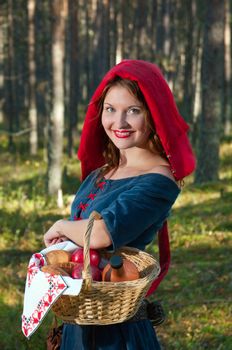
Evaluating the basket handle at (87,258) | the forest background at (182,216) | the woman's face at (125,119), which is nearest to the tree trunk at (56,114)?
the forest background at (182,216)

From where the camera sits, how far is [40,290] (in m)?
2.53

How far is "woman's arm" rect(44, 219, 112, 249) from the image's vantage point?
2.62 m

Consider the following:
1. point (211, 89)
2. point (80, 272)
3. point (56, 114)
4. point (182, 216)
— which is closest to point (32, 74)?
point (56, 114)

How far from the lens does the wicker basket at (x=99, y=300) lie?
243 centimetres

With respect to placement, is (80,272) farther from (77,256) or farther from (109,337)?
(109,337)

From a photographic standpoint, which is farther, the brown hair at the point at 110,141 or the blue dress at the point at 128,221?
the brown hair at the point at 110,141

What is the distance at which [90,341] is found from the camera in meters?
2.77

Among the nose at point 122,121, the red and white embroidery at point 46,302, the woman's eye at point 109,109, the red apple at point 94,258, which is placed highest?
the woman's eye at point 109,109

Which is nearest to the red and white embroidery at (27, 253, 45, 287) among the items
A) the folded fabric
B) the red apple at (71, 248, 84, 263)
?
the folded fabric

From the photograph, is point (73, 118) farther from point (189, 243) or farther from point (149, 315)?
point (149, 315)

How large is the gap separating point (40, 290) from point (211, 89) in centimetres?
1133

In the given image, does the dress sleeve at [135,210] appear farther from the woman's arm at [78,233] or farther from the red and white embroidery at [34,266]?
the red and white embroidery at [34,266]

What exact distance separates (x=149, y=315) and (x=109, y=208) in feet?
1.97

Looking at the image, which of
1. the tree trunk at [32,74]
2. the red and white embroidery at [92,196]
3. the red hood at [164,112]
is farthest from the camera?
the tree trunk at [32,74]
